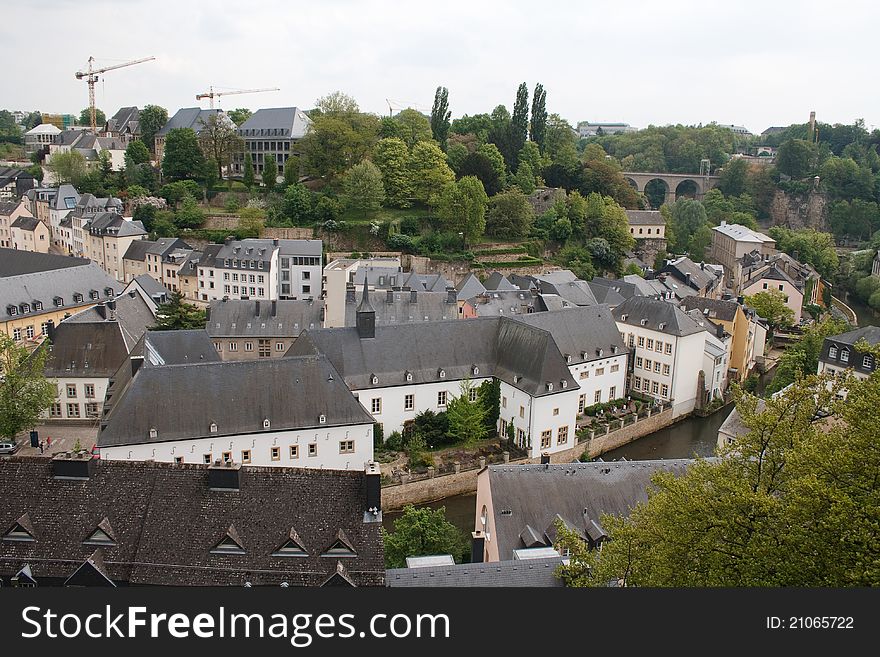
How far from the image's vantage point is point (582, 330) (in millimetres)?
37500

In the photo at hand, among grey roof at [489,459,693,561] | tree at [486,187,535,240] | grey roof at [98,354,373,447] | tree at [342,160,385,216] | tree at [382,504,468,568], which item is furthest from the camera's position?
tree at [486,187,535,240]

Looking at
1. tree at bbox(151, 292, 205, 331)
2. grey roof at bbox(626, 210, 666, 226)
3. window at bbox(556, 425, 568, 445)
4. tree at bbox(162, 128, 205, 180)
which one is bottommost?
window at bbox(556, 425, 568, 445)

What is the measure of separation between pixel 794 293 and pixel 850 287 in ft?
60.8

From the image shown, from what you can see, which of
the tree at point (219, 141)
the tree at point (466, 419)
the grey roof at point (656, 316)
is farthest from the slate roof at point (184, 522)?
the tree at point (219, 141)

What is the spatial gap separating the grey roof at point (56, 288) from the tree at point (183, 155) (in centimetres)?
2501

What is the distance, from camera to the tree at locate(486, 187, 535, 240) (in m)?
64.6

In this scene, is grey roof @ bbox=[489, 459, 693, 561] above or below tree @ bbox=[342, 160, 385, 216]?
below

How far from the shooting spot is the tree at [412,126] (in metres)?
72.0

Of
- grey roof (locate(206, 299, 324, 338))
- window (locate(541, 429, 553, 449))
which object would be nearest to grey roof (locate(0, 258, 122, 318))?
grey roof (locate(206, 299, 324, 338))

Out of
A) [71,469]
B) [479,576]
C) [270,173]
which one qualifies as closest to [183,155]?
[270,173]

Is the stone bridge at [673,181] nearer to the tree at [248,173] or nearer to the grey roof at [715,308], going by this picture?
the tree at [248,173]

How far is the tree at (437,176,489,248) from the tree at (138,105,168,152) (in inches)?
1495

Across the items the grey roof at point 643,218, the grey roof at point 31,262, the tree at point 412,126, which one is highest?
the tree at point 412,126

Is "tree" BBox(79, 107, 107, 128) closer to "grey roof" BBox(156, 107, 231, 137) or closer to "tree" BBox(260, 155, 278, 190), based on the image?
"grey roof" BBox(156, 107, 231, 137)
